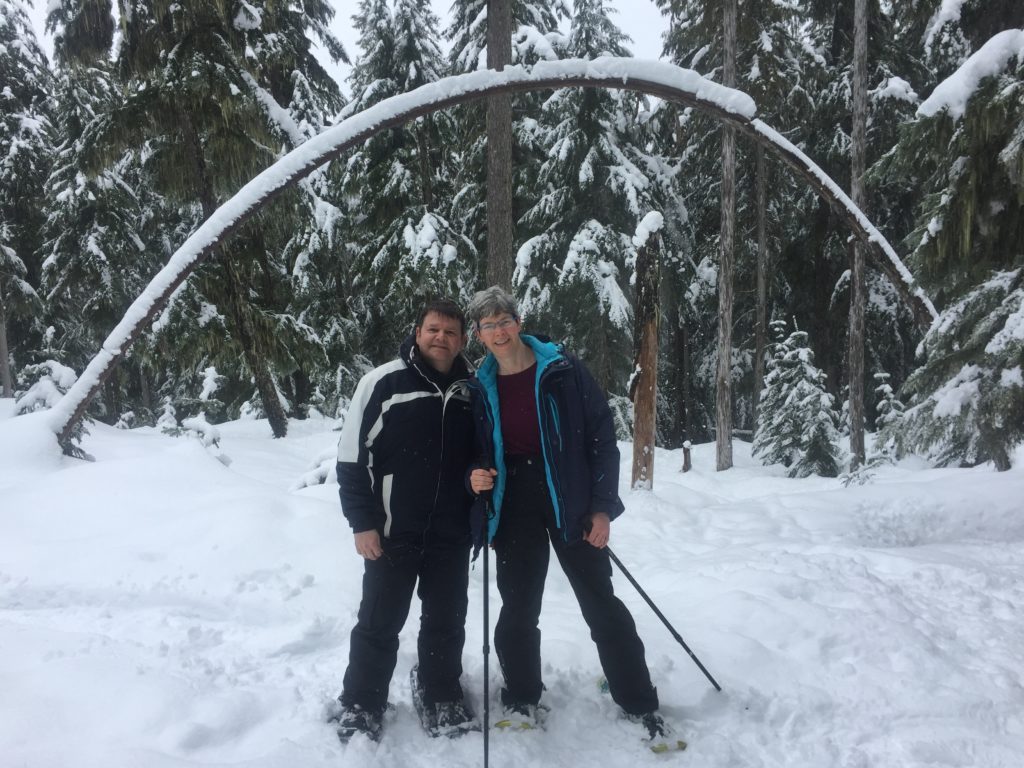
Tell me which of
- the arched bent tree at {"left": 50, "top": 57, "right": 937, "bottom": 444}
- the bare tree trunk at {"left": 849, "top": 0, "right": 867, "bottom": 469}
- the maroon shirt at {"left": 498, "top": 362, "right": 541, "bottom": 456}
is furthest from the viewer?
the bare tree trunk at {"left": 849, "top": 0, "right": 867, "bottom": 469}

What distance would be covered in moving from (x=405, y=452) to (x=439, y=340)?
515 millimetres

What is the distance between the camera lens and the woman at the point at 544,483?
2770mm

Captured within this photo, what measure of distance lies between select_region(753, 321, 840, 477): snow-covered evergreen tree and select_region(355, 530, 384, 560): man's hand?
10666mm

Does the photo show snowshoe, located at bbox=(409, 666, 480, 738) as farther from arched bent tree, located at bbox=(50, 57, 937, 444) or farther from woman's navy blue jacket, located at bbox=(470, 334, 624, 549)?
arched bent tree, located at bbox=(50, 57, 937, 444)

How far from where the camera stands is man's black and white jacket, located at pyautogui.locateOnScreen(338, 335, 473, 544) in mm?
2779

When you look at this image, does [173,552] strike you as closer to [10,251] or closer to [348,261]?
[348,261]

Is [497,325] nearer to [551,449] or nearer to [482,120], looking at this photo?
[551,449]

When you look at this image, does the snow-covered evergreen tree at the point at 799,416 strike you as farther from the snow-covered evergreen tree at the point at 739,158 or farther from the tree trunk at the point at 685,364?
the tree trunk at the point at 685,364

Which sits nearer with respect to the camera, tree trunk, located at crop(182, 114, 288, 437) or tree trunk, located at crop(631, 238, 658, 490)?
tree trunk, located at crop(631, 238, 658, 490)

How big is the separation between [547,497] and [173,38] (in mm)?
11167

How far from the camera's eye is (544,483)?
2820mm

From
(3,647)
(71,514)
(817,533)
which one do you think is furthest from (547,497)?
(71,514)

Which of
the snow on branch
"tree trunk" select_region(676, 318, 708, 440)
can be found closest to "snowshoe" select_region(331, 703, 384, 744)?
the snow on branch

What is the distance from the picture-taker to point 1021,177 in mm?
4230
